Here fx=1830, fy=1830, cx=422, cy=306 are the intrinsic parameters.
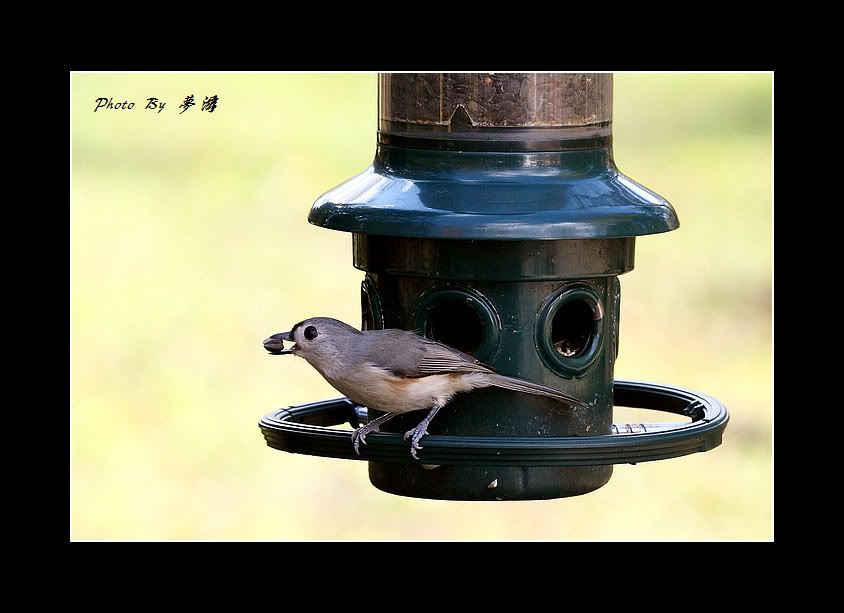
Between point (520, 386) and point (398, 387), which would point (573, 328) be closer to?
point (520, 386)

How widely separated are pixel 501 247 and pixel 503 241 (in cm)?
15

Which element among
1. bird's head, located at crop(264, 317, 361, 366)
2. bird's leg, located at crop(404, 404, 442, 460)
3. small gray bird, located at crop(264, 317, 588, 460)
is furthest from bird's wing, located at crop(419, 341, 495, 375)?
bird's head, located at crop(264, 317, 361, 366)

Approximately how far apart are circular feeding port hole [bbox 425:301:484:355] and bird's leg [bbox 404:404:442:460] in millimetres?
445

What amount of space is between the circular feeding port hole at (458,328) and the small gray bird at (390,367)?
38 cm

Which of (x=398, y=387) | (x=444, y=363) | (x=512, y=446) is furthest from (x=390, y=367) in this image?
(x=512, y=446)

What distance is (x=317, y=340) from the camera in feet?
24.1

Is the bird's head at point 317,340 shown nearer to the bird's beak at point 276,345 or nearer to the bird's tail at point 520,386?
the bird's beak at point 276,345

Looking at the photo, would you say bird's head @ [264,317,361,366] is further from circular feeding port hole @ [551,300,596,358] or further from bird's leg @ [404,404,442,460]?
circular feeding port hole @ [551,300,596,358]

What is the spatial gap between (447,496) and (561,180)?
1.40 m

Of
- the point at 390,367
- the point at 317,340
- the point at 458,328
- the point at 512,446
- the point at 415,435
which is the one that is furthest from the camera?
the point at 458,328

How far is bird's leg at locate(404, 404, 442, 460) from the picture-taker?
6973 mm

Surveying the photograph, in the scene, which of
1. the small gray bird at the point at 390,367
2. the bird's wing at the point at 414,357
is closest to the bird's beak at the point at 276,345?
the small gray bird at the point at 390,367

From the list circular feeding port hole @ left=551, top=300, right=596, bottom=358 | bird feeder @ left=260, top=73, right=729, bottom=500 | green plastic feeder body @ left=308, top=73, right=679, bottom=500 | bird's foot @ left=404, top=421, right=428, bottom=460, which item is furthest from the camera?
circular feeding port hole @ left=551, top=300, right=596, bottom=358

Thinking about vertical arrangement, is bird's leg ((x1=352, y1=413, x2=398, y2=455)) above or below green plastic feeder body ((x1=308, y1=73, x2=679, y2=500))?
below
